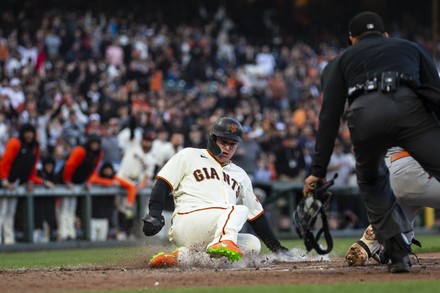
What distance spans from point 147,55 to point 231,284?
55.0 ft

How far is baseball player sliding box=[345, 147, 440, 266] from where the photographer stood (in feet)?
25.4

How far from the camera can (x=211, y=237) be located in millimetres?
8062

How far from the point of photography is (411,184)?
25.6ft

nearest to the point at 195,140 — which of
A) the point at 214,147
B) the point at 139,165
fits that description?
the point at 139,165

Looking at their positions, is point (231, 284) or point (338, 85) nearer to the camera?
point (231, 284)

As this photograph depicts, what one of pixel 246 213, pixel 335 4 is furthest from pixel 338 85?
pixel 335 4

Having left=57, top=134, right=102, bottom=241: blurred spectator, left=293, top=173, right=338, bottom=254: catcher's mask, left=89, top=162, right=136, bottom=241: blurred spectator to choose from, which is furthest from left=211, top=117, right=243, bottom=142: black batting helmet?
left=89, top=162, right=136, bottom=241: blurred spectator

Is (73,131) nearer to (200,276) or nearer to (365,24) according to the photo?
(200,276)

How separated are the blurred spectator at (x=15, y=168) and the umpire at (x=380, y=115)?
27.0 ft

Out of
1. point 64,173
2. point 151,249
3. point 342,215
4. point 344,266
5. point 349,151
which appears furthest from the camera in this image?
point 349,151

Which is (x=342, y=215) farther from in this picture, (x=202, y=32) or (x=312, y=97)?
(x=202, y=32)

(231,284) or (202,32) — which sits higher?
(202,32)

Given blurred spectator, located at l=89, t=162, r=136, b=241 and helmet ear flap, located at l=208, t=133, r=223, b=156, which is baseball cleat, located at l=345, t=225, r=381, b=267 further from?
blurred spectator, located at l=89, t=162, r=136, b=241

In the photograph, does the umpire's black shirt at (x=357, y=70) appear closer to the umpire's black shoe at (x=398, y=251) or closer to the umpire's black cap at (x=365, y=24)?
the umpire's black cap at (x=365, y=24)
